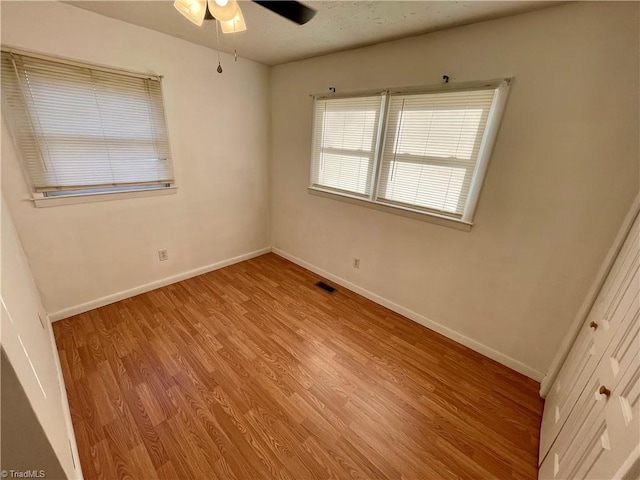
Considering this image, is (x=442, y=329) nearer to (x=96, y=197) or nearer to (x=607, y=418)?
(x=607, y=418)

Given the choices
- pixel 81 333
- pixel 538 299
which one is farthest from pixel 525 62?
pixel 81 333

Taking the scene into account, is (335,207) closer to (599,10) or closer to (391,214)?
(391,214)

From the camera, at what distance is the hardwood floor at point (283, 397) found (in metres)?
1.30

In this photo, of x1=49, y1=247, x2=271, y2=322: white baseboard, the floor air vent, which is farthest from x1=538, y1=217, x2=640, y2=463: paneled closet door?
x1=49, y1=247, x2=271, y2=322: white baseboard

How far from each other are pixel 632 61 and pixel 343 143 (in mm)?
1843

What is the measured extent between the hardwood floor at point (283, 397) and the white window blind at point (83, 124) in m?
1.19

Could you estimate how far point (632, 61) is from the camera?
1.28 m

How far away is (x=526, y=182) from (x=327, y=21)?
1.71 meters

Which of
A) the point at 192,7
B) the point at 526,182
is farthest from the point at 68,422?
the point at 526,182

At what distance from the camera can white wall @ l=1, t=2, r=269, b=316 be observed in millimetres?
1770

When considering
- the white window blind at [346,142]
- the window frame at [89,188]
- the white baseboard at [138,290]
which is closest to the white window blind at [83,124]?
the window frame at [89,188]

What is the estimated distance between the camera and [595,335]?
4.31ft

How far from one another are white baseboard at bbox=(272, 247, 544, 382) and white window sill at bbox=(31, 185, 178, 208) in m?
1.77

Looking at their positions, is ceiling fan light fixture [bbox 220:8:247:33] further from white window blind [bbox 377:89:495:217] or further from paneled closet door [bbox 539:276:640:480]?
paneled closet door [bbox 539:276:640:480]
